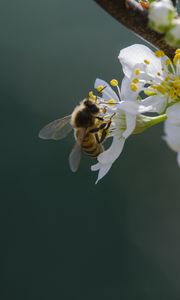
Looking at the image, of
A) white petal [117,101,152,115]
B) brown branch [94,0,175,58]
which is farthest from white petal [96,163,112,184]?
brown branch [94,0,175,58]

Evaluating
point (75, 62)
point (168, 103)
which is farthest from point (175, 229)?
point (168, 103)

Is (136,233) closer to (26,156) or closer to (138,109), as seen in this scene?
(26,156)

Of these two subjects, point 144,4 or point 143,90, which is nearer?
point 144,4

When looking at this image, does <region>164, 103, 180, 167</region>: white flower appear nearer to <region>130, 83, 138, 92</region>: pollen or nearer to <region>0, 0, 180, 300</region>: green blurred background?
<region>130, 83, 138, 92</region>: pollen

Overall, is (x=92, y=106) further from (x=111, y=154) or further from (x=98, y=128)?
(x=111, y=154)

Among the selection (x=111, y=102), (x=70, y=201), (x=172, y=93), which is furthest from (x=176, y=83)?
(x=70, y=201)

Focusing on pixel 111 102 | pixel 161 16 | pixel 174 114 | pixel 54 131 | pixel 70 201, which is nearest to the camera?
pixel 161 16
